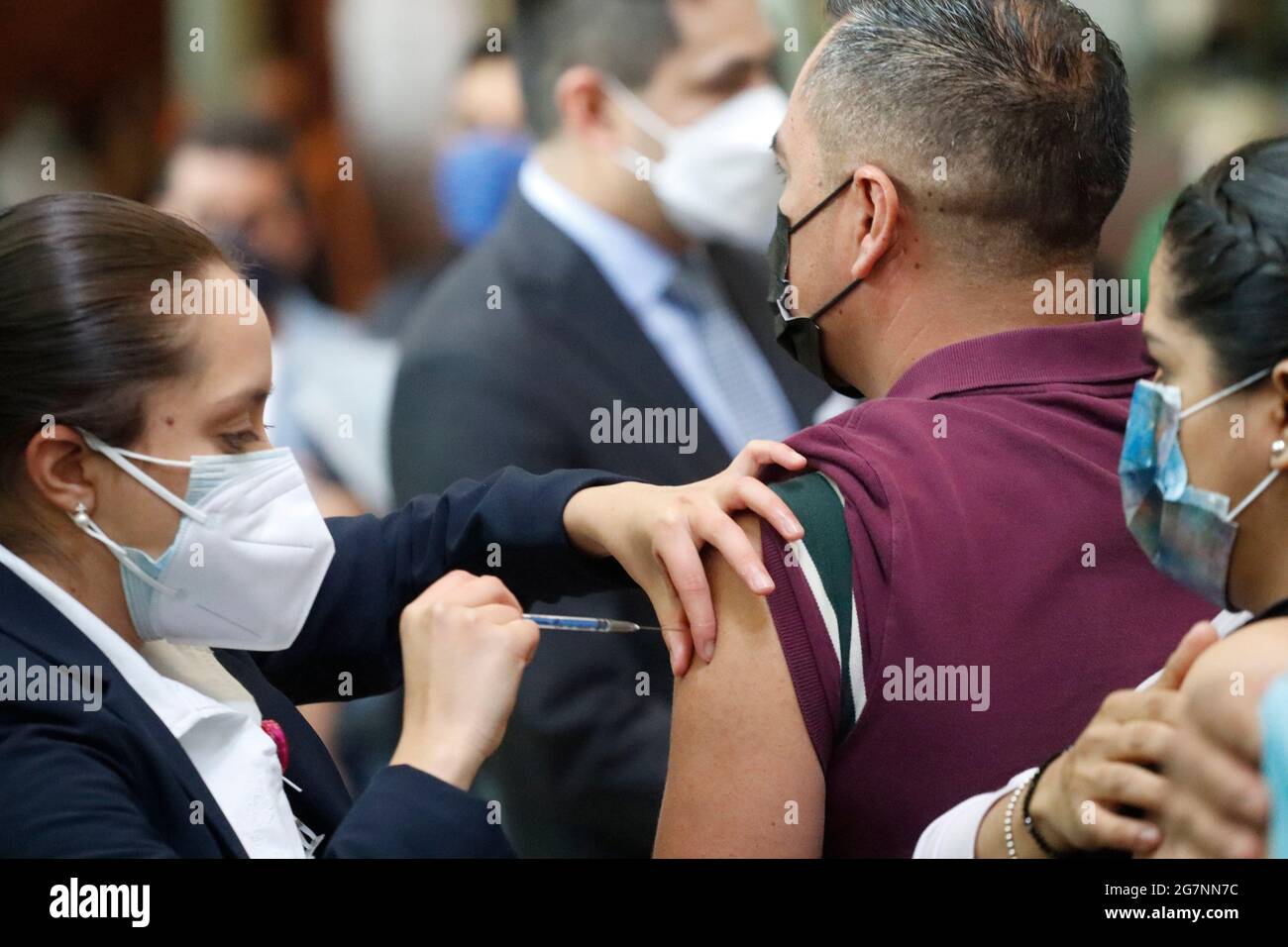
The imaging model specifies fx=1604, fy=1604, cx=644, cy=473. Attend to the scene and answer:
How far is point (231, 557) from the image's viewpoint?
1.62m

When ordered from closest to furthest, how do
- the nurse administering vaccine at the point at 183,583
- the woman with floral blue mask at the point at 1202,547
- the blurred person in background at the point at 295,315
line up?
the woman with floral blue mask at the point at 1202,547
the nurse administering vaccine at the point at 183,583
the blurred person in background at the point at 295,315

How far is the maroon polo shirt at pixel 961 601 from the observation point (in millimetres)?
1483

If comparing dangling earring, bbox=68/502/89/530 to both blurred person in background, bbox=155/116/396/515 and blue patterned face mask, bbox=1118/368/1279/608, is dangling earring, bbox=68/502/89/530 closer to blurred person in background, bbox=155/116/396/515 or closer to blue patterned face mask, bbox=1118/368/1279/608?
blue patterned face mask, bbox=1118/368/1279/608

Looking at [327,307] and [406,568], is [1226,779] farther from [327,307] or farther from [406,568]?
[327,307]

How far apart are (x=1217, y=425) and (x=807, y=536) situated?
38 centimetres

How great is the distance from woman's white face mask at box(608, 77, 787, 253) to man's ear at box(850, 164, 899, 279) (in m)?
1.15

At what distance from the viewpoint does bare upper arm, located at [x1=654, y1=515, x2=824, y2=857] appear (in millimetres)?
1495

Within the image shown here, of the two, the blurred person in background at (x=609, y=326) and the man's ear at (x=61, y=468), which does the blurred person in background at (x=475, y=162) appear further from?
the man's ear at (x=61, y=468)

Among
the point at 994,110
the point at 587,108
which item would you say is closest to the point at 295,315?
the point at 587,108

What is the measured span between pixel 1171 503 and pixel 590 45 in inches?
68.7

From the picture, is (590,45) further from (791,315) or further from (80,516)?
(80,516)

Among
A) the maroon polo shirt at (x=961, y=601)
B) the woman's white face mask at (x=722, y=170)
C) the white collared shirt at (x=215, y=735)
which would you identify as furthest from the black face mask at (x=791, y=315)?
the woman's white face mask at (x=722, y=170)

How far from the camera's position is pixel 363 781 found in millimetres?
3070
